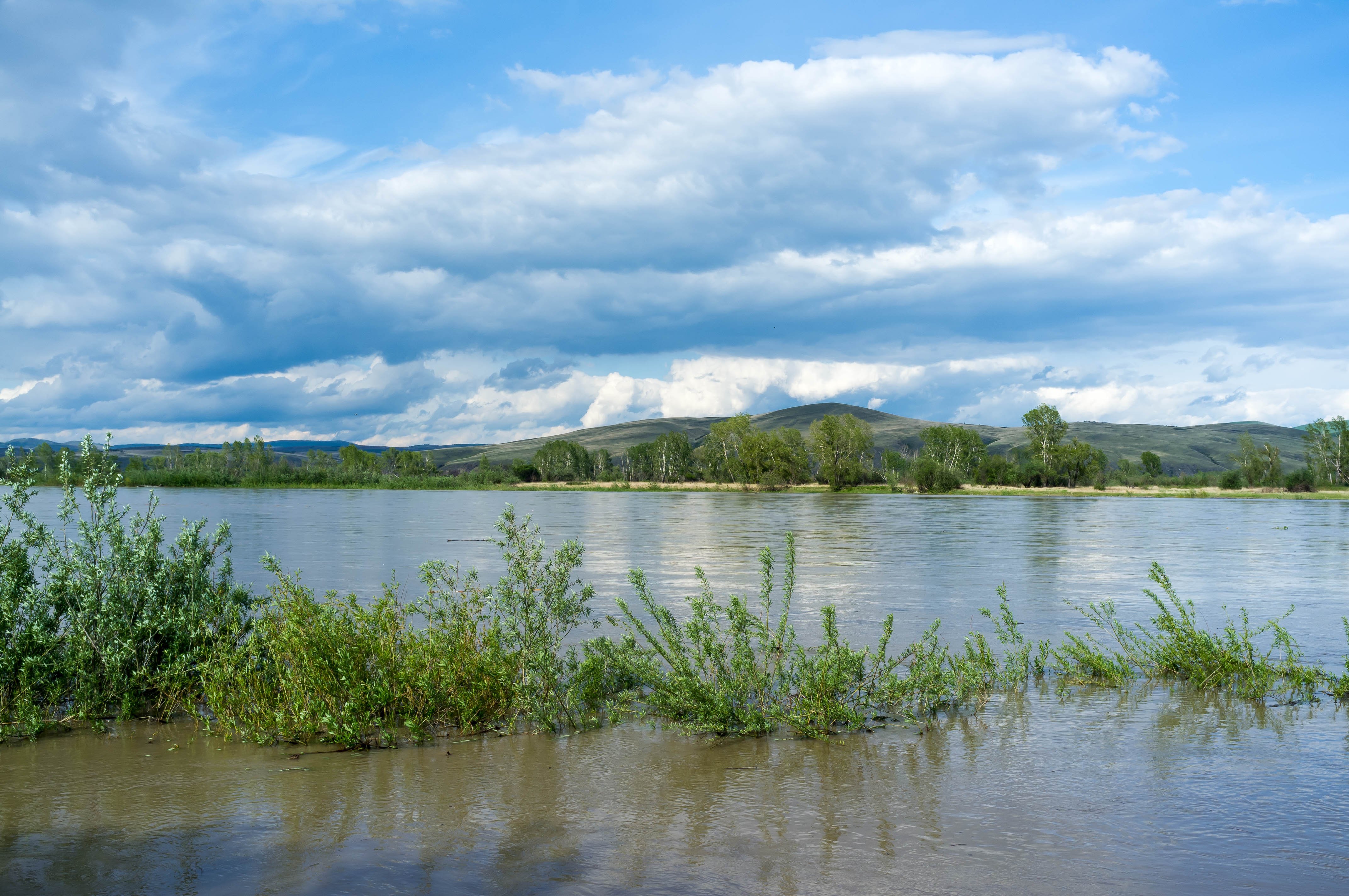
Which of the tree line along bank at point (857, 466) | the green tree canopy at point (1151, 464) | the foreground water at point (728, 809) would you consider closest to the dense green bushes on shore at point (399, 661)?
the foreground water at point (728, 809)

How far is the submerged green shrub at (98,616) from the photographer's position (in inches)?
352

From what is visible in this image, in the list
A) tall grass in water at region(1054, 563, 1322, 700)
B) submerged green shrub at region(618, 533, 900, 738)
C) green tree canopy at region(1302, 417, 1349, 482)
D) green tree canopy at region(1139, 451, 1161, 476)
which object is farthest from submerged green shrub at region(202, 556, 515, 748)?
green tree canopy at region(1139, 451, 1161, 476)

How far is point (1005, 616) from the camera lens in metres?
11.1

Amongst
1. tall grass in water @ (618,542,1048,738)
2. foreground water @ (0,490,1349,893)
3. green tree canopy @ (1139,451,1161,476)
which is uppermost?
green tree canopy @ (1139,451,1161,476)

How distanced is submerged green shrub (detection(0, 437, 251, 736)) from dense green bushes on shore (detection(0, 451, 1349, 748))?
0.08 feet

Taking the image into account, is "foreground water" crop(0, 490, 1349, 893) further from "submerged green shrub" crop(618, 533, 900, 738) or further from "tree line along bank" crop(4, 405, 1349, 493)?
"tree line along bank" crop(4, 405, 1349, 493)

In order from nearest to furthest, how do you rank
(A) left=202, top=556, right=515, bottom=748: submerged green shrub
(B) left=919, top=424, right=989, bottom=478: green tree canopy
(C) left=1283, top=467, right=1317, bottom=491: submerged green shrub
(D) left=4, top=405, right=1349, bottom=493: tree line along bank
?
(A) left=202, top=556, right=515, bottom=748: submerged green shrub, (C) left=1283, top=467, right=1317, bottom=491: submerged green shrub, (D) left=4, top=405, right=1349, bottom=493: tree line along bank, (B) left=919, top=424, right=989, bottom=478: green tree canopy

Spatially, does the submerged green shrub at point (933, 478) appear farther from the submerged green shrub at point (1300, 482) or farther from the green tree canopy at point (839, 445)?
the submerged green shrub at point (1300, 482)

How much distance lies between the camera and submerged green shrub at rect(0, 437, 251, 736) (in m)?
8.94

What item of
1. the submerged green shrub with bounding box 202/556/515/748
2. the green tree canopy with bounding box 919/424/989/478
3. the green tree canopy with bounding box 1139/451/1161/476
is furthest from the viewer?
the green tree canopy with bounding box 1139/451/1161/476

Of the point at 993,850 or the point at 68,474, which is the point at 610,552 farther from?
the point at 993,850

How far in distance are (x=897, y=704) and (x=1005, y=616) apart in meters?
2.88

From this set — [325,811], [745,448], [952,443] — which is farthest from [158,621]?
[952,443]

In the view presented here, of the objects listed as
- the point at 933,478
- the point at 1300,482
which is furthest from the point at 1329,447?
the point at 933,478
